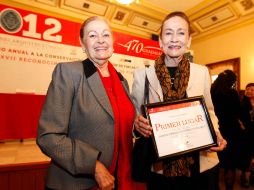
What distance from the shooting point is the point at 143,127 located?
1189 millimetres

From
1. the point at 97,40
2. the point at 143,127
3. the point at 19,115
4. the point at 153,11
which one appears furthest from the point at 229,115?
the point at 153,11

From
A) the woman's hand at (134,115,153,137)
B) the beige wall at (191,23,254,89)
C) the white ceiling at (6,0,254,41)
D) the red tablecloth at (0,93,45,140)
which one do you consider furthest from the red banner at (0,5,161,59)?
the beige wall at (191,23,254,89)

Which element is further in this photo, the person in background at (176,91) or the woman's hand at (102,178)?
the person in background at (176,91)

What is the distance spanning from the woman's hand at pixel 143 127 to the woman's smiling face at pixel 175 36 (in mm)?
476

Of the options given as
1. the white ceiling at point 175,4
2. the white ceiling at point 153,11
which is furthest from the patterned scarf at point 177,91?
the white ceiling at point 175,4

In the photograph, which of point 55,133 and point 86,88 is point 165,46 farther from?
point 55,133

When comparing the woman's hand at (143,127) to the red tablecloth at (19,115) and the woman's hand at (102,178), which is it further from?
the red tablecloth at (19,115)

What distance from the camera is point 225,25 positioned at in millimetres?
6770

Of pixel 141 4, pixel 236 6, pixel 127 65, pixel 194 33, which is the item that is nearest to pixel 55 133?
pixel 127 65

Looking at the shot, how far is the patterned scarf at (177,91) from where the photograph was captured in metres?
A: 1.29

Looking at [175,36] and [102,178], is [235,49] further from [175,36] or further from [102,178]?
[102,178]

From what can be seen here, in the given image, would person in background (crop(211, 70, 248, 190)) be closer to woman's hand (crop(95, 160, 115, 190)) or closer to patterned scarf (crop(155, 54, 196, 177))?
patterned scarf (crop(155, 54, 196, 177))

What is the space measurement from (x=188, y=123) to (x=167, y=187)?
38 centimetres

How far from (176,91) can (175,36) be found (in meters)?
0.33
